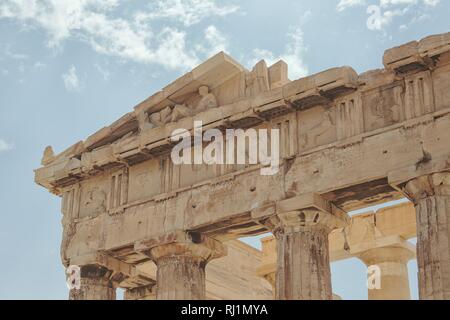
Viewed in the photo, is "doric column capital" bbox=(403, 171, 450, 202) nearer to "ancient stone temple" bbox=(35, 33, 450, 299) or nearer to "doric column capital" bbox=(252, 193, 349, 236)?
"ancient stone temple" bbox=(35, 33, 450, 299)

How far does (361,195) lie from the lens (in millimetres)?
19391

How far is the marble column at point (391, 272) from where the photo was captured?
24250 millimetres

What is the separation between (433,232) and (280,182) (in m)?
3.44

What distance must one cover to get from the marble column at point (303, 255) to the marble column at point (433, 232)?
6.59ft

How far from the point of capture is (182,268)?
21172mm

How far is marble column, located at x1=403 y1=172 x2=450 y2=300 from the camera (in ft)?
56.6

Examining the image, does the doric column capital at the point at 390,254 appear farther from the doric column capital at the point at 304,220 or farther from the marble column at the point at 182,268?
the doric column capital at the point at 304,220

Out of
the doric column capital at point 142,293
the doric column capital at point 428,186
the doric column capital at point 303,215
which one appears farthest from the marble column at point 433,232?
the doric column capital at point 142,293

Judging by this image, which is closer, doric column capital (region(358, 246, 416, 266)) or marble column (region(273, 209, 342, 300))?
marble column (region(273, 209, 342, 300))

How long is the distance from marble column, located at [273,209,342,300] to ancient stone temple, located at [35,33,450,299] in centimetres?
3

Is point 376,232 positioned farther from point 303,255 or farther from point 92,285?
point 92,285

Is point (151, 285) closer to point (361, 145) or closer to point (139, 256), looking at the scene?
point (139, 256)

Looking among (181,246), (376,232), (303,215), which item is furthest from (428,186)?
(376,232)

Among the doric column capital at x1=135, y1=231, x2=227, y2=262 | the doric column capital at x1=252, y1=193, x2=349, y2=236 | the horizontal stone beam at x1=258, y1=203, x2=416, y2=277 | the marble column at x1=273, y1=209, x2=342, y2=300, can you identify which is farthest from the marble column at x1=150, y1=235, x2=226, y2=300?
the horizontal stone beam at x1=258, y1=203, x2=416, y2=277
